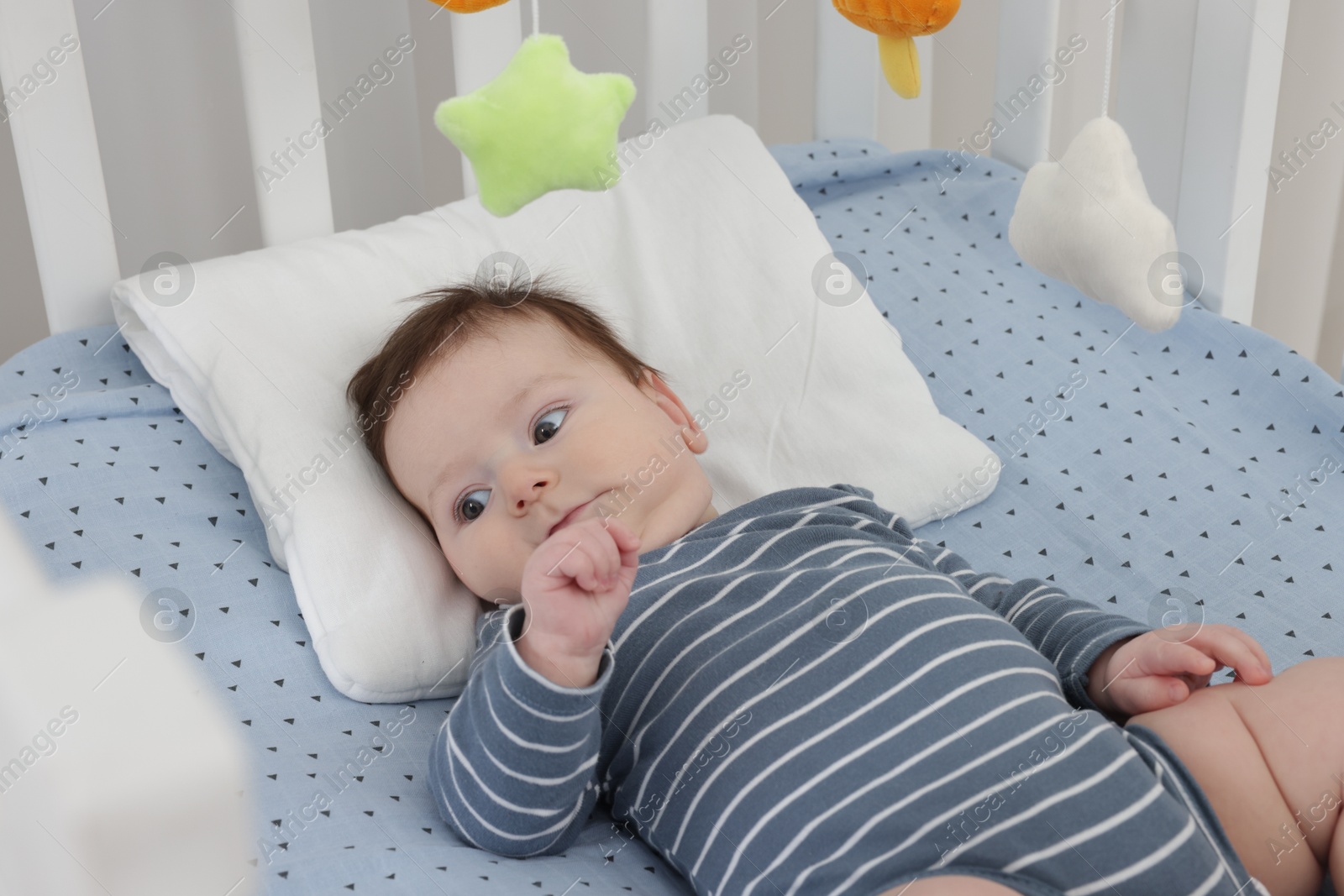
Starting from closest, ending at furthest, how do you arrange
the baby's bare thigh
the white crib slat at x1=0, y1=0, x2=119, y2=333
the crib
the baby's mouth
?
the baby's bare thigh
the crib
the baby's mouth
the white crib slat at x1=0, y1=0, x2=119, y2=333

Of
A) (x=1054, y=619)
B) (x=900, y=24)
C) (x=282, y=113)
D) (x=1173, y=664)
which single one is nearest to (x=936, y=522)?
(x=1054, y=619)

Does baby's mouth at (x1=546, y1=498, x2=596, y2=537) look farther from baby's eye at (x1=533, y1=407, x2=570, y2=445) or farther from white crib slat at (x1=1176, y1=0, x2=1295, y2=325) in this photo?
white crib slat at (x1=1176, y1=0, x2=1295, y2=325)

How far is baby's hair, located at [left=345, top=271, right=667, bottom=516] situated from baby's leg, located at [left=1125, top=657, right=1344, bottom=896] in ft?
1.56

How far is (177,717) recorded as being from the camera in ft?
2.47

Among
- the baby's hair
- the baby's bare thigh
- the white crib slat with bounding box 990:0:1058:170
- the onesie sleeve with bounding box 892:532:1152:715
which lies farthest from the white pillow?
the baby's bare thigh

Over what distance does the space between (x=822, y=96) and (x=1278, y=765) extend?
0.96 m

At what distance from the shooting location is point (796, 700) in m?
0.73

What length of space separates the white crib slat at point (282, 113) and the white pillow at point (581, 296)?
0.07m

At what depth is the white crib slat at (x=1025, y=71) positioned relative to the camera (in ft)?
3.97

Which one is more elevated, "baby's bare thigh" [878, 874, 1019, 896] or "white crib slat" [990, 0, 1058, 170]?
"white crib slat" [990, 0, 1058, 170]

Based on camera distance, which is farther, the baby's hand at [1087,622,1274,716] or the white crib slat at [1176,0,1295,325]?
the white crib slat at [1176,0,1295,325]

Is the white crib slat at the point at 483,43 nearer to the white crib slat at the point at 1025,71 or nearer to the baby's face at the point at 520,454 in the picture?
the baby's face at the point at 520,454

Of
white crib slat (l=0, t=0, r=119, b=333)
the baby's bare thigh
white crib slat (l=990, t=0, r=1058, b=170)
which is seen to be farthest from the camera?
white crib slat (l=990, t=0, r=1058, b=170)

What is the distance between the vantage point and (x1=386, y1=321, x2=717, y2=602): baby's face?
2.70 ft
